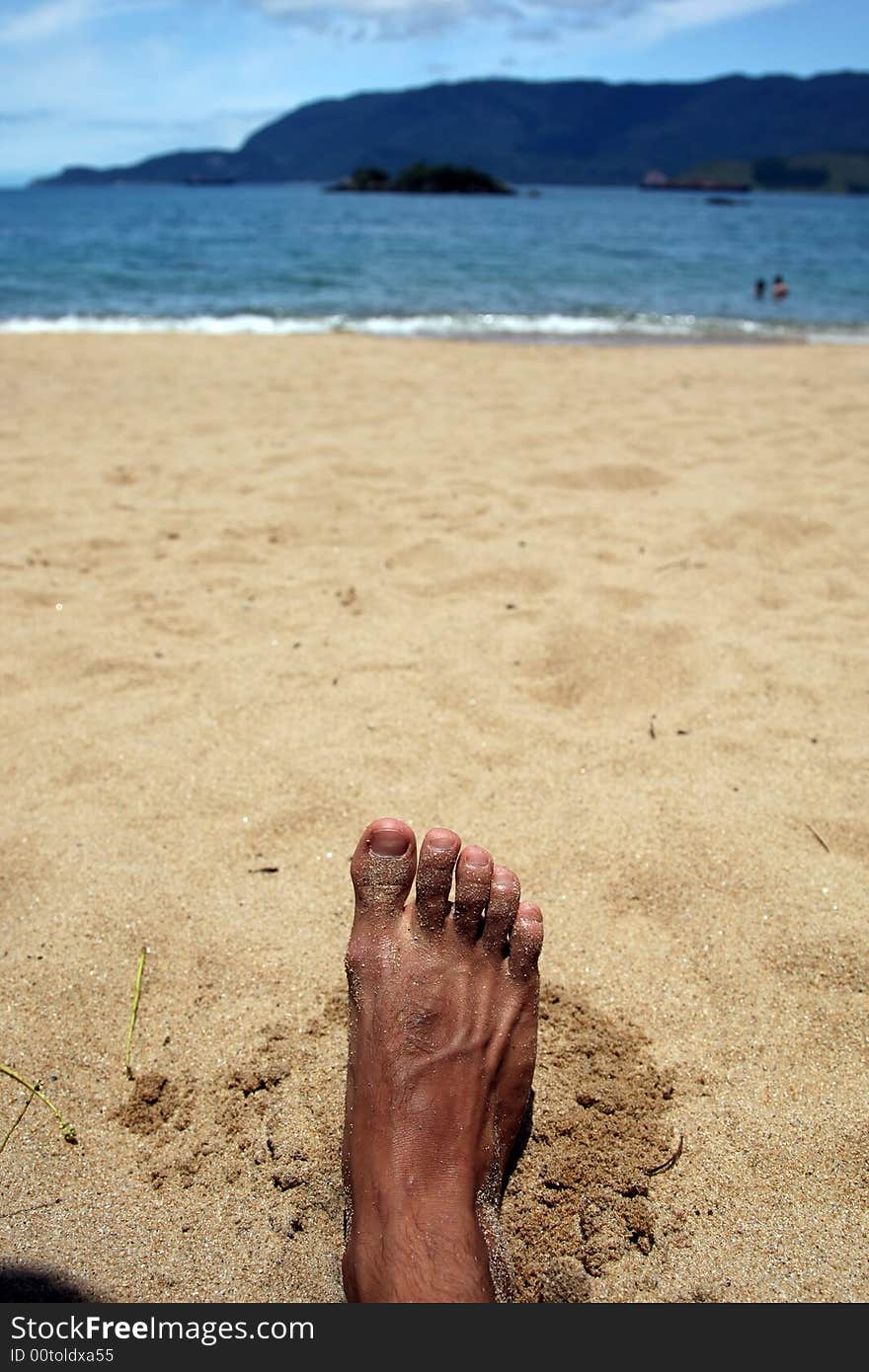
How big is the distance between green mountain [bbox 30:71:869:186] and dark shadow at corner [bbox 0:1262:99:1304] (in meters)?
123

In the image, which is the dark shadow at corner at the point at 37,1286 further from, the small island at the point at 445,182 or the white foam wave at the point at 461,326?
the small island at the point at 445,182

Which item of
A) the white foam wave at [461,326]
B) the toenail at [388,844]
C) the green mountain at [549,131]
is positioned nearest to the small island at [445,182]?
the green mountain at [549,131]

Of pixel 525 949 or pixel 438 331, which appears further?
pixel 438 331

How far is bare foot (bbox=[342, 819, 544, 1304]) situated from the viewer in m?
1.10

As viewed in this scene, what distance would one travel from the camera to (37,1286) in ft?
3.49

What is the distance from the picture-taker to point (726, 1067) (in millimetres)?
1354

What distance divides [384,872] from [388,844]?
44 mm

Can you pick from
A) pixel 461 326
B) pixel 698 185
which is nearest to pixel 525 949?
pixel 461 326

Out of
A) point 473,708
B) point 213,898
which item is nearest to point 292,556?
point 473,708

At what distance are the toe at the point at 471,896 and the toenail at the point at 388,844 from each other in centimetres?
10

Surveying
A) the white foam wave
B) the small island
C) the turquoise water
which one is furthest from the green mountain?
the white foam wave

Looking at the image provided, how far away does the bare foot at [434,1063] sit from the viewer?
3.62 ft

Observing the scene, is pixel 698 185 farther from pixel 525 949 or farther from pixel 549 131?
pixel 525 949

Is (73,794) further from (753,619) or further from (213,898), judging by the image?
(753,619)
